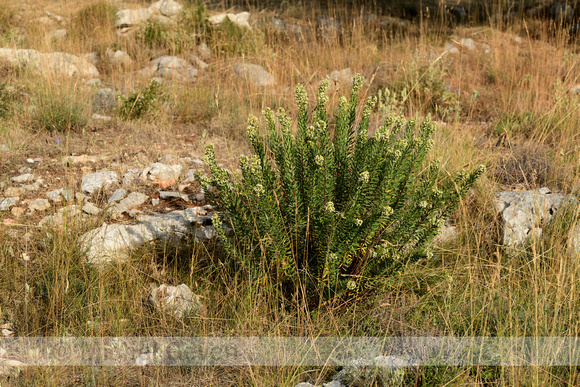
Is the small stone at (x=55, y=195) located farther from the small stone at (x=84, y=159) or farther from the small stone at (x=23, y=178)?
the small stone at (x=84, y=159)

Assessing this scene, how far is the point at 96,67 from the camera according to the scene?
22.5 ft

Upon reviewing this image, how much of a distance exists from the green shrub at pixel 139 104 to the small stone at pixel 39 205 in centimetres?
160

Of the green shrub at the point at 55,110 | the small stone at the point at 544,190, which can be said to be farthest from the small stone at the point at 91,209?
the small stone at the point at 544,190

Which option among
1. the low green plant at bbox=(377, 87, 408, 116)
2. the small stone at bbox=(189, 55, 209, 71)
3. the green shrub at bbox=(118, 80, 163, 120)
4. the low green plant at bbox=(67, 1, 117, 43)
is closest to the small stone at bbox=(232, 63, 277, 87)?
the small stone at bbox=(189, 55, 209, 71)

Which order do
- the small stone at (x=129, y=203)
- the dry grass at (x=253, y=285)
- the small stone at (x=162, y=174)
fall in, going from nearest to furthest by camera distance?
the dry grass at (x=253, y=285) < the small stone at (x=129, y=203) < the small stone at (x=162, y=174)

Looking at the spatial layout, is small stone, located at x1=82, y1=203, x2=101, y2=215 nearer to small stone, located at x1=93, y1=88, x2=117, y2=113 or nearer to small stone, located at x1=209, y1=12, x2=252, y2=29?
small stone, located at x1=93, y1=88, x2=117, y2=113

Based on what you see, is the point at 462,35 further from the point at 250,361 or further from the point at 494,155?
the point at 250,361

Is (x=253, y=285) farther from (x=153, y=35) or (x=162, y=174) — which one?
(x=153, y=35)

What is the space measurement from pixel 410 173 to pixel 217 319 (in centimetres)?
119

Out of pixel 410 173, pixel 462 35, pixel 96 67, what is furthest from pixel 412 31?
pixel 410 173

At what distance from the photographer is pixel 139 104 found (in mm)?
4688

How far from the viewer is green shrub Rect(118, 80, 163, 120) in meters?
4.61

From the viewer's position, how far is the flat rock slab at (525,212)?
2.89m

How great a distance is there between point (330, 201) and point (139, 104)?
3.23 m
